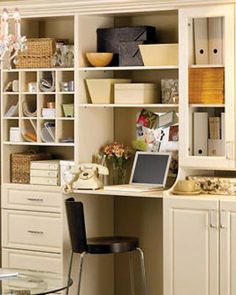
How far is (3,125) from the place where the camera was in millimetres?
5602

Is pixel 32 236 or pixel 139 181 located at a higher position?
pixel 139 181

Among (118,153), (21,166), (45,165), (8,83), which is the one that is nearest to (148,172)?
(118,153)

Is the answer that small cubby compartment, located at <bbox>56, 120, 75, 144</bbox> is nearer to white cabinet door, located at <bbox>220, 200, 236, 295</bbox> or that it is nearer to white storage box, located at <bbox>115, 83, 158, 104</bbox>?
white storage box, located at <bbox>115, 83, 158, 104</bbox>

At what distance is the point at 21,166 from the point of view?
562 centimetres

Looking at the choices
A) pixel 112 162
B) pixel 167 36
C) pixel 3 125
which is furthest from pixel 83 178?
pixel 167 36

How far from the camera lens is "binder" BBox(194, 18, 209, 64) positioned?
16.1 ft

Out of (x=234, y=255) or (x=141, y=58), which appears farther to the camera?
(x=141, y=58)

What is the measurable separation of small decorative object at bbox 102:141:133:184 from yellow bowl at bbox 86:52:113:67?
583 millimetres

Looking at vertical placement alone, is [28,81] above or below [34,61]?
below

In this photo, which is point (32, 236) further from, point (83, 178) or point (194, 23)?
point (194, 23)

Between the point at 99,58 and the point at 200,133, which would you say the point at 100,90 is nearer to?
the point at 99,58

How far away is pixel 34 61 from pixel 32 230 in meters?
1.19

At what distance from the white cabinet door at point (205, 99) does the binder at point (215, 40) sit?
0.05 feet

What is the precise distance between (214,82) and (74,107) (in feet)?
3.35
